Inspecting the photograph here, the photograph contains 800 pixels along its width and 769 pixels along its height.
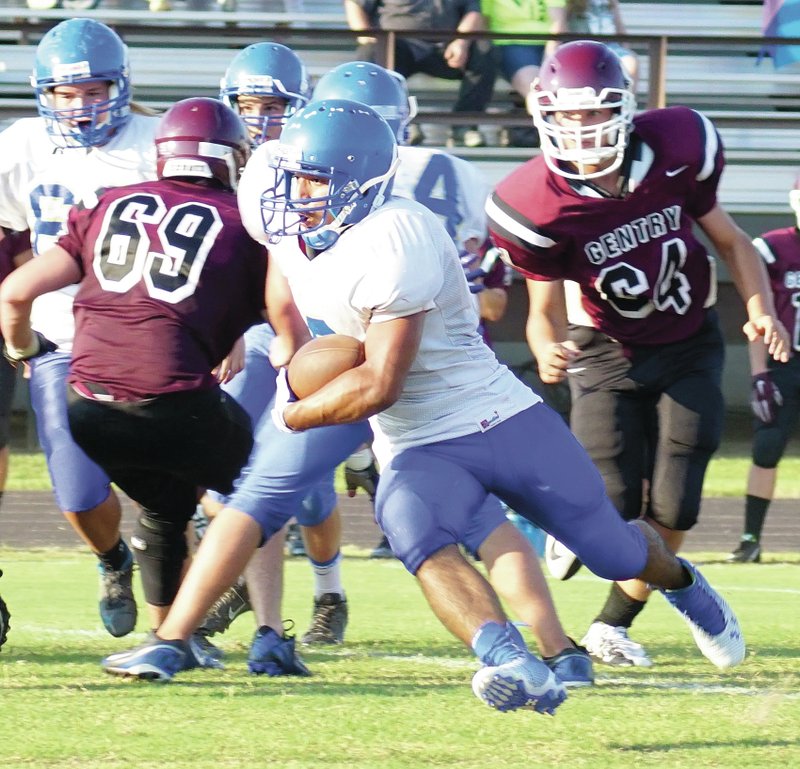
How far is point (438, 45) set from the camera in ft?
35.9

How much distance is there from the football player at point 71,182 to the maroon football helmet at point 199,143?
1.85ft

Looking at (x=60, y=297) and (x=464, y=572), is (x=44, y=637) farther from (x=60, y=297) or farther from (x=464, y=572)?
(x=464, y=572)

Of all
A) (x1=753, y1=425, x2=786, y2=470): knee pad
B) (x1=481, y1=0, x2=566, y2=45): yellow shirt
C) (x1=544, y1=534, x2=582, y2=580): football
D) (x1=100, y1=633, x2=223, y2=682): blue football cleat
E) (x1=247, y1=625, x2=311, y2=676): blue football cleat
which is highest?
(x1=481, y1=0, x2=566, y2=45): yellow shirt

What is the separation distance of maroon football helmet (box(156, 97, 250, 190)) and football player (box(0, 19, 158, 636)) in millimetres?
565

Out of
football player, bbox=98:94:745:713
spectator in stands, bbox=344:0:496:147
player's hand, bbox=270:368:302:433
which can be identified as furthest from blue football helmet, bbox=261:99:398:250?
spectator in stands, bbox=344:0:496:147

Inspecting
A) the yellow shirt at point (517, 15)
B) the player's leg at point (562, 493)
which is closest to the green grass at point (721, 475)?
the yellow shirt at point (517, 15)

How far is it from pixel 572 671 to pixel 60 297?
77.0 inches

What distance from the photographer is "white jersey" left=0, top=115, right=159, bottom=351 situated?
4.67 m

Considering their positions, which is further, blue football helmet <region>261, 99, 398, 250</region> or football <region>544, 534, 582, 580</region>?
football <region>544, 534, 582, 580</region>

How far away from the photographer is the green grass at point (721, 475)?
1033cm

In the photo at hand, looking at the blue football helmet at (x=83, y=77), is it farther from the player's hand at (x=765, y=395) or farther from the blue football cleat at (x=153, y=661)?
the player's hand at (x=765, y=395)

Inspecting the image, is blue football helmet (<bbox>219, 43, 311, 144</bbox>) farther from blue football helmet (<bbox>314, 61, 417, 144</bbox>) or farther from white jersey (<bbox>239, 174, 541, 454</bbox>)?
Result: white jersey (<bbox>239, 174, 541, 454</bbox>)

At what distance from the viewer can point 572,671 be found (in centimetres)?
376

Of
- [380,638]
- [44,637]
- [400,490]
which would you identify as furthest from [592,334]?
[44,637]
